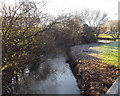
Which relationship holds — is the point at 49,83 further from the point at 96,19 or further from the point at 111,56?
the point at 96,19

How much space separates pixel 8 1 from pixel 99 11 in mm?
34964

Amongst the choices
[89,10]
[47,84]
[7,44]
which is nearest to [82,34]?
[89,10]

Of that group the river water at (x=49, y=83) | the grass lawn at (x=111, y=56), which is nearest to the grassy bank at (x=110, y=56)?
the grass lawn at (x=111, y=56)

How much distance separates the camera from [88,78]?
663cm

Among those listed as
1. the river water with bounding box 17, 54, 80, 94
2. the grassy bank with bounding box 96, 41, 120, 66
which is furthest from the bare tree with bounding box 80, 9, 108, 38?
the river water with bounding box 17, 54, 80, 94

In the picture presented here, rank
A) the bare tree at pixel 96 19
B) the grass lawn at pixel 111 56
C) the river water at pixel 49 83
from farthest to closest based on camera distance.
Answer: the bare tree at pixel 96 19
the grass lawn at pixel 111 56
the river water at pixel 49 83

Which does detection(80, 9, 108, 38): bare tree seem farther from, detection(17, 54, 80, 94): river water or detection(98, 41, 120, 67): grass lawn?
detection(17, 54, 80, 94): river water

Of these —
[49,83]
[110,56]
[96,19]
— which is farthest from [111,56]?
[96,19]

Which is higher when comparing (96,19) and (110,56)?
(96,19)

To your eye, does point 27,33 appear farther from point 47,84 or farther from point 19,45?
point 47,84

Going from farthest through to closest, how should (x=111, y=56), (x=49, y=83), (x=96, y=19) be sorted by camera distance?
(x=96, y=19), (x=111, y=56), (x=49, y=83)

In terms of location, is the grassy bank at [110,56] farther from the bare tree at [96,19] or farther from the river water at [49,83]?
the bare tree at [96,19]

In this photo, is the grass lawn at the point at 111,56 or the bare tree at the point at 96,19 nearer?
the grass lawn at the point at 111,56

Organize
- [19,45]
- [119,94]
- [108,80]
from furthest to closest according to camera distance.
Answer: [108,80], [19,45], [119,94]
